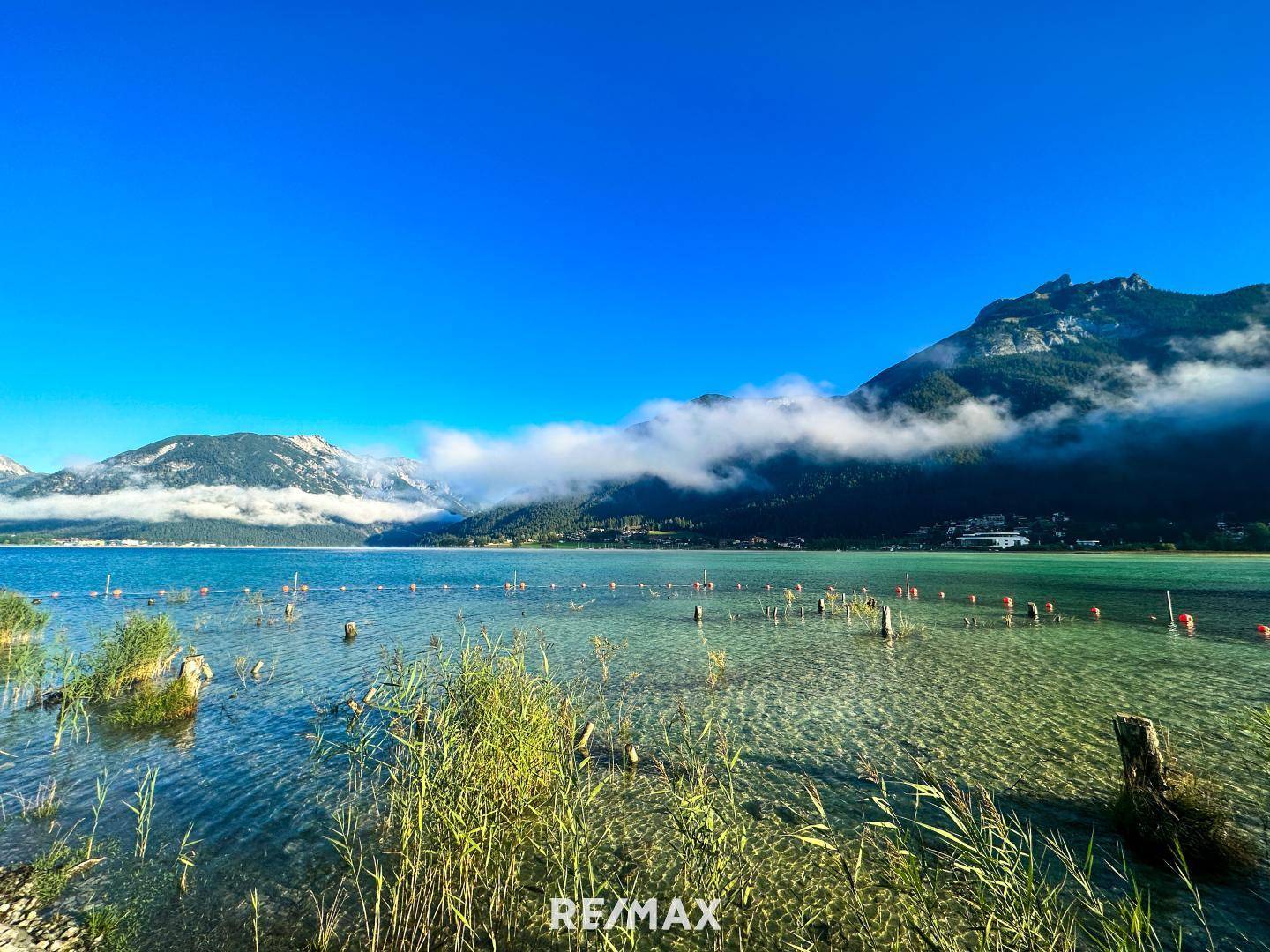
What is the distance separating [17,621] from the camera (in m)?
28.2

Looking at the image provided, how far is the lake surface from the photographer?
10000 millimetres

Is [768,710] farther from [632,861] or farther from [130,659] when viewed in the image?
[130,659]

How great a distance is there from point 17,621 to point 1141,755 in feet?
144

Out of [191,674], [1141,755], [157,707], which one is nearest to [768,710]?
[1141,755]

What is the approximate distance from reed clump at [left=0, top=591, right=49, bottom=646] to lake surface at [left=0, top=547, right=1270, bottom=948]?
6.10 ft

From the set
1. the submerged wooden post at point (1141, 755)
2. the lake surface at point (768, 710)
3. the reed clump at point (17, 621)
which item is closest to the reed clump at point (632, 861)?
the lake surface at point (768, 710)

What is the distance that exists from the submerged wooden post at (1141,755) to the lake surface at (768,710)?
115cm

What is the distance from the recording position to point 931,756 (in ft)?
43.3

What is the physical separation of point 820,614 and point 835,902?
34.4m

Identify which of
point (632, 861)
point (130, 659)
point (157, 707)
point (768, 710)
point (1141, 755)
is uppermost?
point (1141, 755)

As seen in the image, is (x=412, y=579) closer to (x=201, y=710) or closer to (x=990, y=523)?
(x=201, y=710)

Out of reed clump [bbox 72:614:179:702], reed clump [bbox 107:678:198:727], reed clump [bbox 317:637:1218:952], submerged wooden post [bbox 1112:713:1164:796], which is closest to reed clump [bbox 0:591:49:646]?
reed clump [bbox 72:614:179:702]

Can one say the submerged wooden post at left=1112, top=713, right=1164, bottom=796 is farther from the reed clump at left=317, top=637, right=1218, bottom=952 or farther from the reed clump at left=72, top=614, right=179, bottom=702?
the reed clump at left=72, top=614, right=179, bottom=702

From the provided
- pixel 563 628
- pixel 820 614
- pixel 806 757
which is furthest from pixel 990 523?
pixel 806 757
